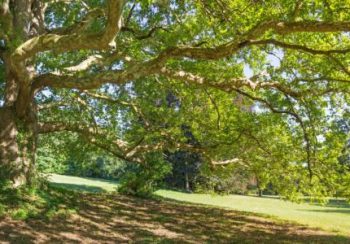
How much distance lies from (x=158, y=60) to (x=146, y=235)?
5402 mm

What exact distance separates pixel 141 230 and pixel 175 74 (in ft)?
17.3

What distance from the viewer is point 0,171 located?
14438 mm

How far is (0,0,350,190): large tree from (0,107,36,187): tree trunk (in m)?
0.04

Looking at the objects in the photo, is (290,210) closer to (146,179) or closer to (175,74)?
(146,179)

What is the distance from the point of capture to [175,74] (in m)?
12.3

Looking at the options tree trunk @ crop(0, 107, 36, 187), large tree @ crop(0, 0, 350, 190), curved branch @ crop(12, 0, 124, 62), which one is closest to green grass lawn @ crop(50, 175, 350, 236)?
large tree @ crop(0, 0, 350, 190)

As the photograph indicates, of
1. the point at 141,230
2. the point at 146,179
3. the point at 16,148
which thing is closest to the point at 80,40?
the point at 141,230

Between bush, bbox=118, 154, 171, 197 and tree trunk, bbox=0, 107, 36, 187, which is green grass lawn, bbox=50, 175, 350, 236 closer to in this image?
bush, bbox=118, 154, 171, 197

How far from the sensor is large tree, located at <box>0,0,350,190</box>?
34.3 ft


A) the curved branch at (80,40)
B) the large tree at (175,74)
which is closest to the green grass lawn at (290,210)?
the large tree at (175,74)

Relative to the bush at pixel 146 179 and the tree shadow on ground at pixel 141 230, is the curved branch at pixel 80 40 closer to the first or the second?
the tree shadow on ground at pixel 141 230

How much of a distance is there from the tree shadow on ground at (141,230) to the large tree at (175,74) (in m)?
2.86

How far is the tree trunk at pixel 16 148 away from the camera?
48.2ft

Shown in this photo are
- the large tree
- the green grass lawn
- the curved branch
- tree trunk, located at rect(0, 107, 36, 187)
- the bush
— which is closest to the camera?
the curved branch
